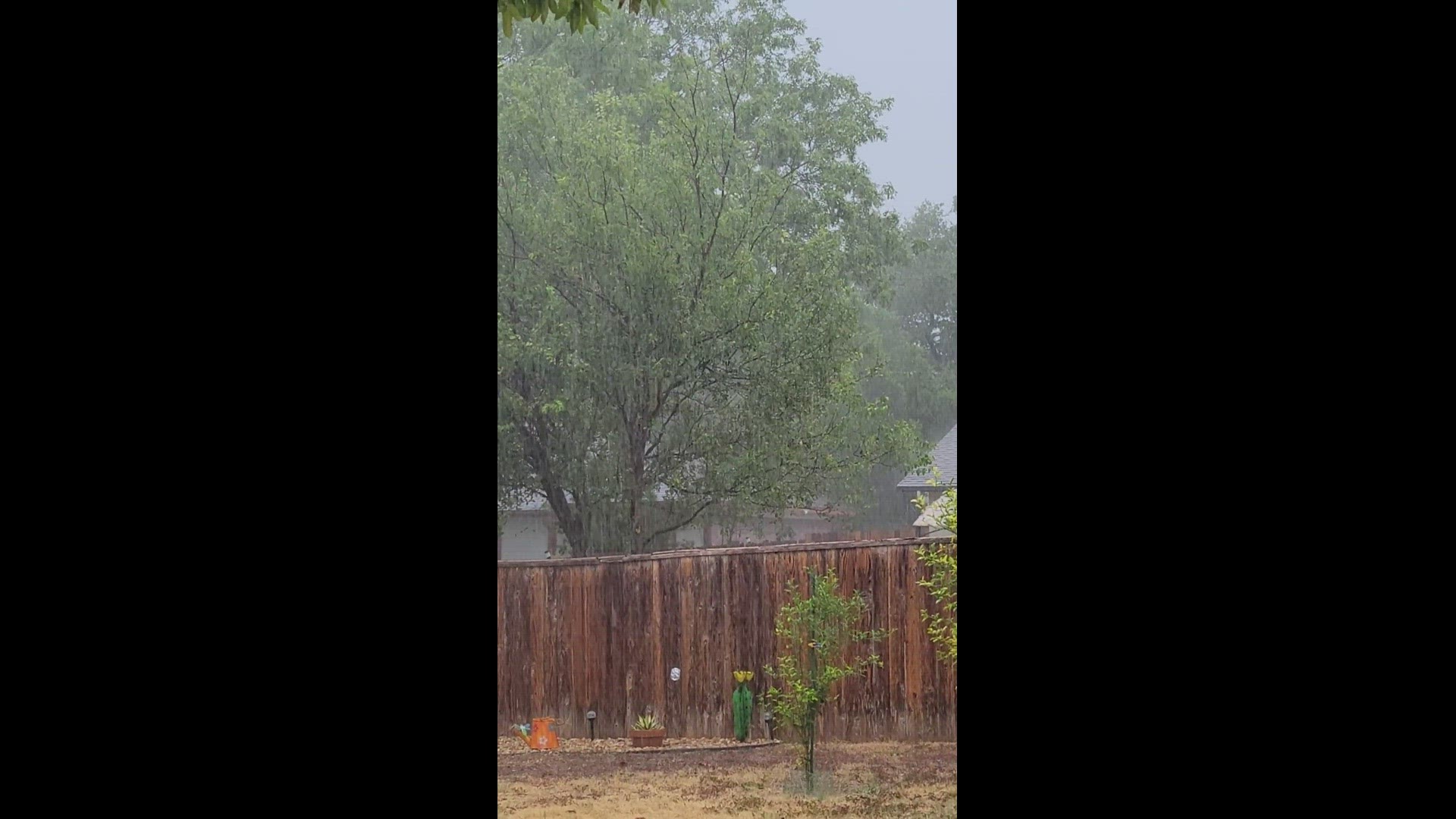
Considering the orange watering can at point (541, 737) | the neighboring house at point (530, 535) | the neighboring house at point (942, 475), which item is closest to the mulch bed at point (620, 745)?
the orange watering can at point (541, 737)

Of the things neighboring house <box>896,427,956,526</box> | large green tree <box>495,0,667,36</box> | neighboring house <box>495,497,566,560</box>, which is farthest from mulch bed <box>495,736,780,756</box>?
large green tree <box>495,0,667,36</box>

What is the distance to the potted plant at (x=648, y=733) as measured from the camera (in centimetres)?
969

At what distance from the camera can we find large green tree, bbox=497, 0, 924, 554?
11.2 meters

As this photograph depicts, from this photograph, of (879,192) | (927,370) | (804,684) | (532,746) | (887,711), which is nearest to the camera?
(804,684)

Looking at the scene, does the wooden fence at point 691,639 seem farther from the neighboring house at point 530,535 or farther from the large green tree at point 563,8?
the large green tree at point 563,8

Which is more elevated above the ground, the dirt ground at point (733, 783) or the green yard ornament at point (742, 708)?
the green yard ornament at point (742, 708)

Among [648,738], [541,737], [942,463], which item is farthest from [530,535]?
[648,738]

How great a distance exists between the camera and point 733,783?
8711 millimetres

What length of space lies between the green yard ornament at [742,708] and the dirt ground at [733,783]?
146 millimetres

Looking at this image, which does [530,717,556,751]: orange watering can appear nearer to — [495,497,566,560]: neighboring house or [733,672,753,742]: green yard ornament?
[733,672,753,742]: green yard ornament
